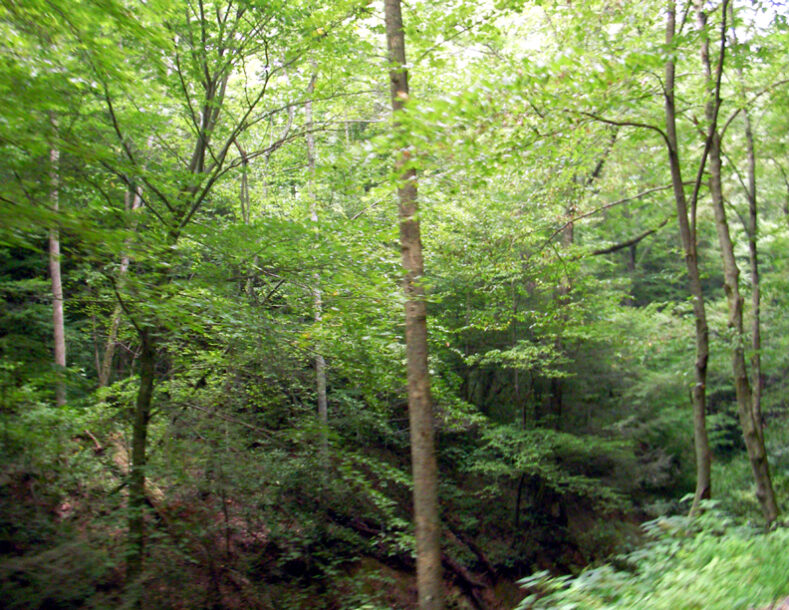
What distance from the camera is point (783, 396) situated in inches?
684

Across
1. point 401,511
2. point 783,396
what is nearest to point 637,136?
point 401,511

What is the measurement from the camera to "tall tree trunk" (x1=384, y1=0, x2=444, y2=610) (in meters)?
5.17

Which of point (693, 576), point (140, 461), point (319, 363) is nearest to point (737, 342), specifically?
point (693, 576)

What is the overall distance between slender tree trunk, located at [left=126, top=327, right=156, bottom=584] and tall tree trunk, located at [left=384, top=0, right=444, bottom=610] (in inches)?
115

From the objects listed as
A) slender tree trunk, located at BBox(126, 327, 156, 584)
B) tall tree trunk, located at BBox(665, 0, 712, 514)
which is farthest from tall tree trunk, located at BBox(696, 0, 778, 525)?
slender tree trunk, located at BBox(126, 327, 156, 584)

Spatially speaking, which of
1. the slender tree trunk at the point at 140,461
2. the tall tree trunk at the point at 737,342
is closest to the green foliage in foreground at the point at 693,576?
the tall tree trunk at the point at 737,342

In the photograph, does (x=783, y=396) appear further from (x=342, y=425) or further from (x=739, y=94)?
(x=342, y=425)

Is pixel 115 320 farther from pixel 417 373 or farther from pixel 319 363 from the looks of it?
pixel 417 373

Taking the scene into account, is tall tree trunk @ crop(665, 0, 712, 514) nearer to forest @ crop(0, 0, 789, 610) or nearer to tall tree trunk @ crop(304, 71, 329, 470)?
forest @ crop(0, 0, 789, 610)

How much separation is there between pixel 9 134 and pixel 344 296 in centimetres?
354

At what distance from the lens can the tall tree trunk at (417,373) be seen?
5.17m

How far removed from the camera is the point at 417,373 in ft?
18.4

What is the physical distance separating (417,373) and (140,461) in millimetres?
3533

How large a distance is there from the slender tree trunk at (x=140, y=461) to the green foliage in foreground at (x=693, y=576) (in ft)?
13.0
